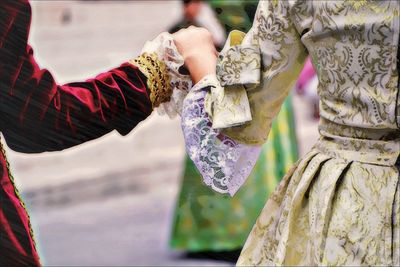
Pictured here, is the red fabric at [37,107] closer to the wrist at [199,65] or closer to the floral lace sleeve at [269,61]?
the wrist at [199,65]

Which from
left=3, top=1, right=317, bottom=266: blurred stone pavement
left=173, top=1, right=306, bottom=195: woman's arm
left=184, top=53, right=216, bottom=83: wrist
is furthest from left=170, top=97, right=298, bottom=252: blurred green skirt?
left=173, top=1, right=306, bottom=195: woman's arm

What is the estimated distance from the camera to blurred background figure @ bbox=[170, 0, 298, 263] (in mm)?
4160

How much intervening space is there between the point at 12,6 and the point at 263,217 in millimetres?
680

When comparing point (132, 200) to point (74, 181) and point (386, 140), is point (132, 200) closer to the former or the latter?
point (74, 181)

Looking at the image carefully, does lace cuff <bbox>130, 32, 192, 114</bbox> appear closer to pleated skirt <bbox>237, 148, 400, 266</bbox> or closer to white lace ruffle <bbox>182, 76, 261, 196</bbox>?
white lace ruffle <bbox>182, 76, 261, 196</bbox>

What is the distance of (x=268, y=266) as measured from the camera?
7.12 ft

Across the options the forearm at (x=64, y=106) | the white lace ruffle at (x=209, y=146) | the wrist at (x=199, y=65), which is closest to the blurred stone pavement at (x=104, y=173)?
the forearm at (x=64, y=106)

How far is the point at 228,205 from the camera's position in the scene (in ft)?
14.2

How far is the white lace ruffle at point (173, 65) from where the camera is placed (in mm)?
2389

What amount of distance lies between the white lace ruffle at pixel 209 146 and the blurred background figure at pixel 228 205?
170cm

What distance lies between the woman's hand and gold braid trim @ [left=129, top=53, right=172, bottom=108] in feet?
0.23

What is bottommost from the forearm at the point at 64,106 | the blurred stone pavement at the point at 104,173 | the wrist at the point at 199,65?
the blurred stone pavement at the point at 104,173

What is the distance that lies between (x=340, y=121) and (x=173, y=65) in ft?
1.66

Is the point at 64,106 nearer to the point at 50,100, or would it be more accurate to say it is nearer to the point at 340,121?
the point at 50,100
